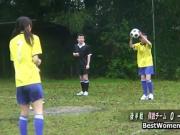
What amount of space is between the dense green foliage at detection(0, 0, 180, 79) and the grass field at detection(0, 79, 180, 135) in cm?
504

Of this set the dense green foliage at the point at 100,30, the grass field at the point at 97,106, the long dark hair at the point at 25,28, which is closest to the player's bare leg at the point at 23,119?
the long dark hair at the point at 25,28

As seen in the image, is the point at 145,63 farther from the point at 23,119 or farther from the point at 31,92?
the point at 31,92

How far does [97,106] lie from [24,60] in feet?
18.6

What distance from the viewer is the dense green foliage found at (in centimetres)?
2489

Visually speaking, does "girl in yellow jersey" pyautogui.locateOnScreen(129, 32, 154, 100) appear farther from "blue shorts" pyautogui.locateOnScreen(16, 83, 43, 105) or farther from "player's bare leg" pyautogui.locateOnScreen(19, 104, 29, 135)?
"blue shorts" pyautogui.locateOnScreen(16, 83, 43, 105)

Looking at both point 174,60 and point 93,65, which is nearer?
point 174,60

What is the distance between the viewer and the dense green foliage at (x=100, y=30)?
24.9m

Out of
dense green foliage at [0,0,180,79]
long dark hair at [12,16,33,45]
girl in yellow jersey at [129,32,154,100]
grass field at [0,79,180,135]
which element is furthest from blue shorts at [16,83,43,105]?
dense green foliage at [0,0,180,79]

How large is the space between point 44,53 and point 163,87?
8.33 m

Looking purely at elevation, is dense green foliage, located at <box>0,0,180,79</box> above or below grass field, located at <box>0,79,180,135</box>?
above

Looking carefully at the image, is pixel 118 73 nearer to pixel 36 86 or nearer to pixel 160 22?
pixel 160 22

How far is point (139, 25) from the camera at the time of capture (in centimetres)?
2538

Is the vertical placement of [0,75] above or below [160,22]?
below

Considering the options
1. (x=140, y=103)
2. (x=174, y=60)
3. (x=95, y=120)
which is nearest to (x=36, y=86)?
(x=95, y=120)
